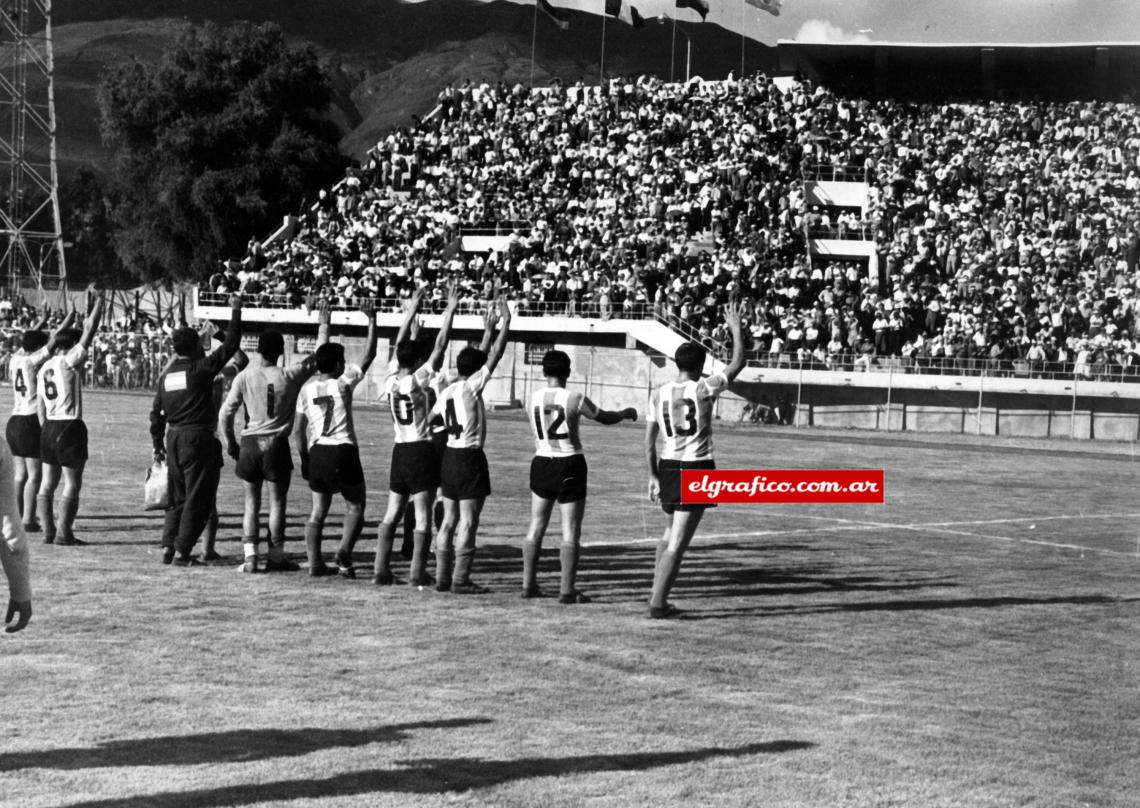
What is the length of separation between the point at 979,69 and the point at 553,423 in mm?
42891

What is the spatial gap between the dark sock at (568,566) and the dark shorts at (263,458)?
2560mm

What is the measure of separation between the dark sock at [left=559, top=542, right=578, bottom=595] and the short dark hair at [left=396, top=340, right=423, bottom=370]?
6.54ft

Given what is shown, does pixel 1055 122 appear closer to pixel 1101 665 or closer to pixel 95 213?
pixel 1101 665

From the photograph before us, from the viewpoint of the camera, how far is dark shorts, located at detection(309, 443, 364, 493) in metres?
12.7

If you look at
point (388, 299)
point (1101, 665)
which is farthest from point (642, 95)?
point (1101, 665)

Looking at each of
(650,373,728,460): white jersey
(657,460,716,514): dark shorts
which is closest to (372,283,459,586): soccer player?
(650,373,728,460): white jersey

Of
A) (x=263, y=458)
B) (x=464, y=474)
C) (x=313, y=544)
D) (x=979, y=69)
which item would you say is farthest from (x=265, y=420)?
(x=979, y=69)

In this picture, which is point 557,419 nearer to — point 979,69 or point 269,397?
point 269,397

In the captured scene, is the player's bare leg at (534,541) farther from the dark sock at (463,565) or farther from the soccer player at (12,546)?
the soccer player at (12,546)

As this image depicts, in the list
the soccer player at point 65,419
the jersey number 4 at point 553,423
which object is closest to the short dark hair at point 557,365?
the jersey number 4 at point 553,423

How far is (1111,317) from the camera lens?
38.2 metres

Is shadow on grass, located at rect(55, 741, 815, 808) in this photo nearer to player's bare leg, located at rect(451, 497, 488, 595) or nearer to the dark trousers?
player's bare leg, located at rect(451, 497, 488, 595)

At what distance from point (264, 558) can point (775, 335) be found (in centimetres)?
2841

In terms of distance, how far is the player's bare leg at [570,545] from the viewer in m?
11.7
